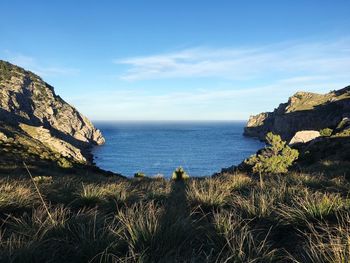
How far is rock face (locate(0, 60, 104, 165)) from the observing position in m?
120

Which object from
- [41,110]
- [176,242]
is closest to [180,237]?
[176,242]

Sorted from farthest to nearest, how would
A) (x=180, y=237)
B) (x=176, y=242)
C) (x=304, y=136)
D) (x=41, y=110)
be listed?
(x=41, y=110), (x=304, y=136), (x=180, y=237), (x=176, y=242)

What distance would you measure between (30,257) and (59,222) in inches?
53.1

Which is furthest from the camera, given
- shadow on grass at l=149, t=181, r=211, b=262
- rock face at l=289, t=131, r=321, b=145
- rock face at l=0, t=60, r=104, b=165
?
rock face at l=0, t=60, r=104, b=165

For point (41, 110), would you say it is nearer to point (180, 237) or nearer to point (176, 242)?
Result: point (180, 237)

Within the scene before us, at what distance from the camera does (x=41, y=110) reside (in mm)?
143875

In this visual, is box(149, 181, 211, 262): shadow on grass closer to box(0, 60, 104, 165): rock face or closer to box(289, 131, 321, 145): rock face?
box(289, 131, 321, 145): rock face

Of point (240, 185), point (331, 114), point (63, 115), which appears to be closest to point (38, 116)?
point (63, 115)

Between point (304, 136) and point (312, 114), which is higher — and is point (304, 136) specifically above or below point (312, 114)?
below

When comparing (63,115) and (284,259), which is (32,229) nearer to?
(284,259)

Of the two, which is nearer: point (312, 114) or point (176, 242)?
point (176, 242)

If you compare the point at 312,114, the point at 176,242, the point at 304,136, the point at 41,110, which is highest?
the point at 41,110

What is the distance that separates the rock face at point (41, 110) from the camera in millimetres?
119650

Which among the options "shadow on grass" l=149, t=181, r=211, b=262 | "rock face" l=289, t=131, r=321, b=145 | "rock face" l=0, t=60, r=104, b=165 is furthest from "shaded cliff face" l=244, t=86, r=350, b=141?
"shadow on grass" l=149, t=181, r=211, b=262
